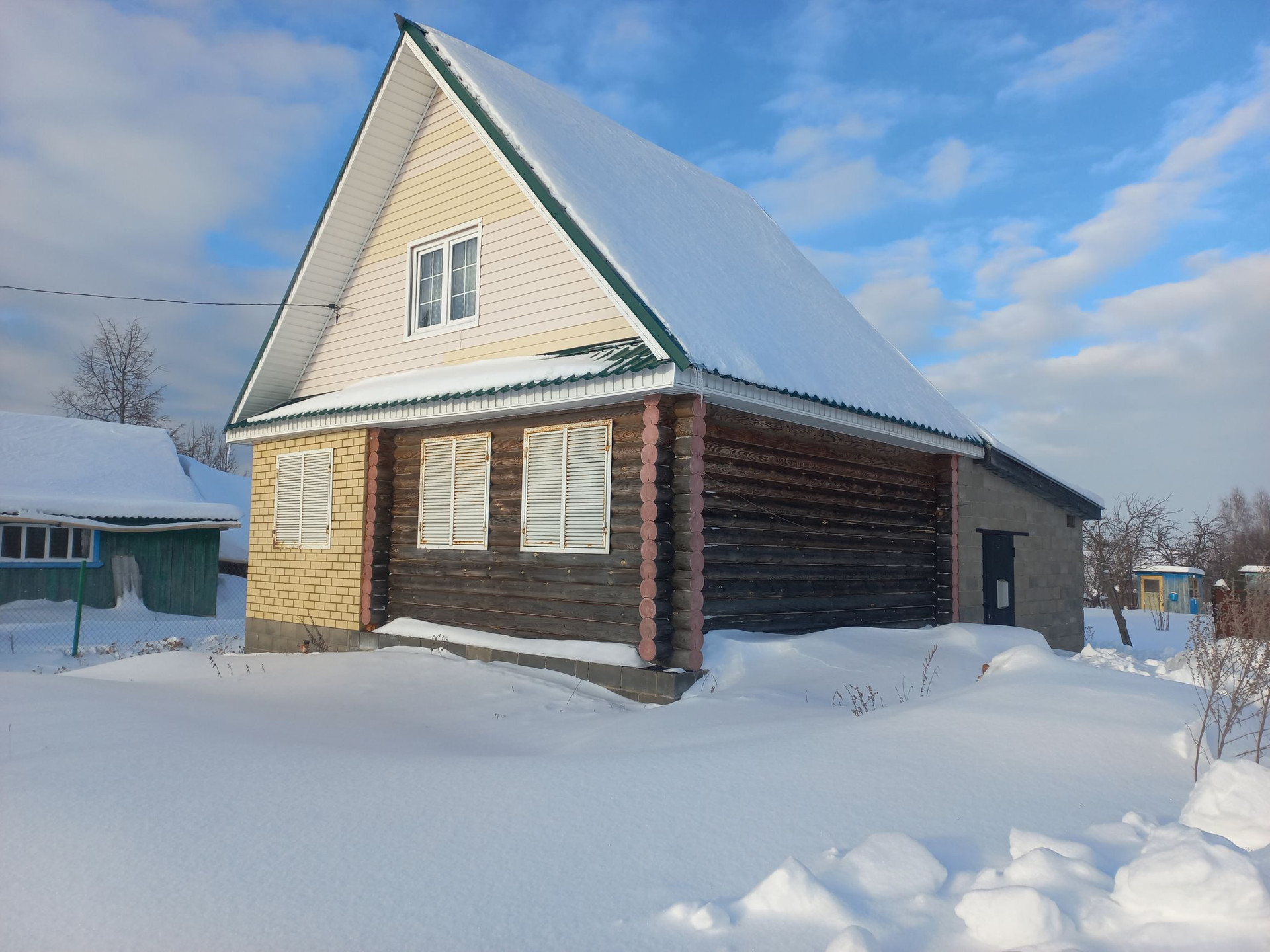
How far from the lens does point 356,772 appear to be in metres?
5.06

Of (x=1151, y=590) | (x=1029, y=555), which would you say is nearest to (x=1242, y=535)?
(x=1151, y=590)

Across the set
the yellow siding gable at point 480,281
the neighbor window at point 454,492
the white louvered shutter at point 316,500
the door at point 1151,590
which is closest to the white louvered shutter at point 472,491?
the neighbor window at point 454,492

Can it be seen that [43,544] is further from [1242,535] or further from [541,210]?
[1242,535]

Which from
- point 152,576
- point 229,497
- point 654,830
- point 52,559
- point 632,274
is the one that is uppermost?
point 632,274

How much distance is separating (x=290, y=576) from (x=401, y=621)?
8.75 ft

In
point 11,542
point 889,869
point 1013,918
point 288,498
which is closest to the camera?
point 1013,918

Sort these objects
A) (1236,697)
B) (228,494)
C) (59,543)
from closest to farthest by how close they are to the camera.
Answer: (1236,697)
(59,543)
(228,494)

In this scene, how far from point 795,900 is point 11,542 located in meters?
22.2

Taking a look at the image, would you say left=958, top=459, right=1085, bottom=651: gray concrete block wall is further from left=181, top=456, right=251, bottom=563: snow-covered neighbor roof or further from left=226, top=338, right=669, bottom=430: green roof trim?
left=181, top=456, right=251, bottom=563: snow-covered neighbor roof

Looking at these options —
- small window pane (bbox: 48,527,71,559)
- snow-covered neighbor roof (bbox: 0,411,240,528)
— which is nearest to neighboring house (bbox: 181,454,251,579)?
snow-covered neighbor roof (bbox: 0,411,240,528)

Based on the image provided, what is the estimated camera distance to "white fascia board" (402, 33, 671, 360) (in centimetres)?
834

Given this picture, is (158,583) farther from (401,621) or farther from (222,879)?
(222,879)

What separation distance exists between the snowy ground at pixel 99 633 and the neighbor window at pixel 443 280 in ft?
19.9

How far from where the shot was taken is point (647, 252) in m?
9.71
